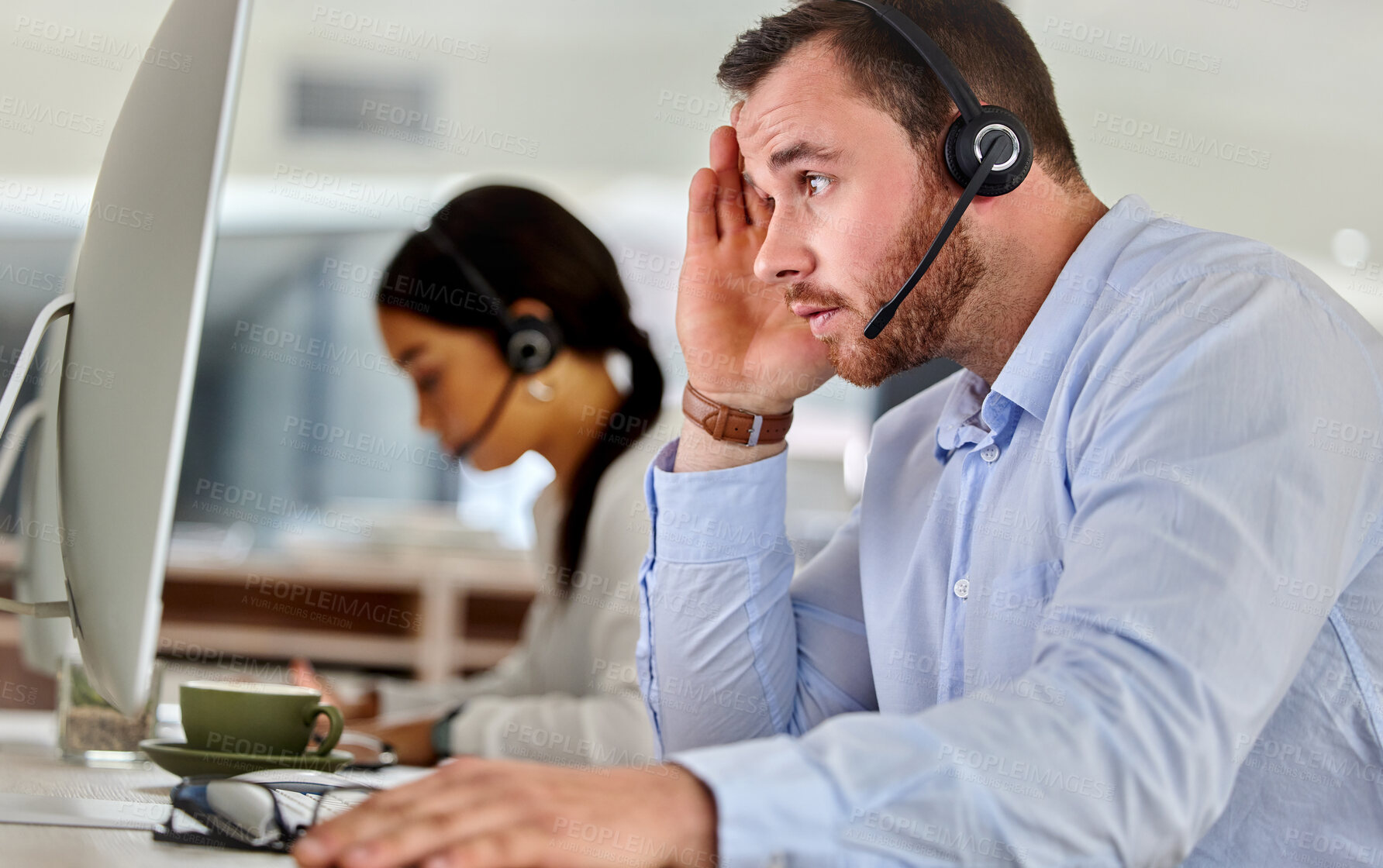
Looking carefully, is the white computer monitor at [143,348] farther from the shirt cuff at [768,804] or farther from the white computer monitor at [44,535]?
the shirt cuff at [768,804]

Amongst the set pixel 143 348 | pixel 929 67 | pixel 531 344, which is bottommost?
pixel 531 344

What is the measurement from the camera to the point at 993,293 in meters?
1.09

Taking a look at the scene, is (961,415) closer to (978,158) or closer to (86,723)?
(978,158)

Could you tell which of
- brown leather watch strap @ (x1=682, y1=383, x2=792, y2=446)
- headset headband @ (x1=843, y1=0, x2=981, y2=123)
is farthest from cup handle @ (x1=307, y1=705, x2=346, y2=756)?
headset headband @ (x1=843, y1=0, x2=981, y2=123)

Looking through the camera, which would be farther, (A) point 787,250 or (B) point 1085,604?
(A) point 787,250

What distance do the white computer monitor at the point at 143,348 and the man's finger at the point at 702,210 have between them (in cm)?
65

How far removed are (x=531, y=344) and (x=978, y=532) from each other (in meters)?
1.08

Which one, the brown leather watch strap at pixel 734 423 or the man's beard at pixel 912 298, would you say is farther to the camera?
the brown leather watch strap at pixel 734 423

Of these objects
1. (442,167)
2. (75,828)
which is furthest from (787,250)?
(442,167)

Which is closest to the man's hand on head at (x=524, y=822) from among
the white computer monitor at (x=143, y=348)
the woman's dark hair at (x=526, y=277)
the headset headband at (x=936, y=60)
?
the white computer monitor at (x=143, y=348)

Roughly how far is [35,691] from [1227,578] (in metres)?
3.47

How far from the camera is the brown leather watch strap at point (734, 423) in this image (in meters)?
1.18

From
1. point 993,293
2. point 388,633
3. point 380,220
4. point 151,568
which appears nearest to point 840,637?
point 993,293

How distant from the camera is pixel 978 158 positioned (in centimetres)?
100
